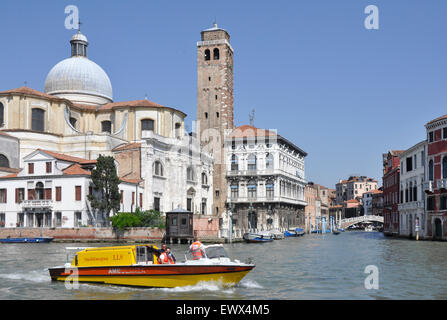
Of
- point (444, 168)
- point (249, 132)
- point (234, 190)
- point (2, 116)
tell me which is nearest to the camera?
point (444, 168)

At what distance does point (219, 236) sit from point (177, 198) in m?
11.5

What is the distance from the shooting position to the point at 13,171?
167ft

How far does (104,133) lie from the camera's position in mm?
56000

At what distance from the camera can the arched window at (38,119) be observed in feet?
184

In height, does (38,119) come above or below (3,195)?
above

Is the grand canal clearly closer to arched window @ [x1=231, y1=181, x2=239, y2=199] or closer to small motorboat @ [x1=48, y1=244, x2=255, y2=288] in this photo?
small motorboat @ [x1=48, y1=244, x2=255, y2=288]

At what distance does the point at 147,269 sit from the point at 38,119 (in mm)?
43312

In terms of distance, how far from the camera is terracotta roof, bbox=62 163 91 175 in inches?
1814

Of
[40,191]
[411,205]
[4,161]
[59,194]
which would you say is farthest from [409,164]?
[4,161]

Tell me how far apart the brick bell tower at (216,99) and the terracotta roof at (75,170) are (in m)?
23.2

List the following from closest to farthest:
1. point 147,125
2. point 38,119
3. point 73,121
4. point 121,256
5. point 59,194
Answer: point 121,256, point 59,194, point 38,119, point 147,125, point 73,121

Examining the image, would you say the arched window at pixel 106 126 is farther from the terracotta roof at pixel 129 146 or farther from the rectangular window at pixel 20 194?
the rectangular window at pixel 20 194

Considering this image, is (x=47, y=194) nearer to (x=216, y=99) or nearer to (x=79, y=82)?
(x=79, y=82)
